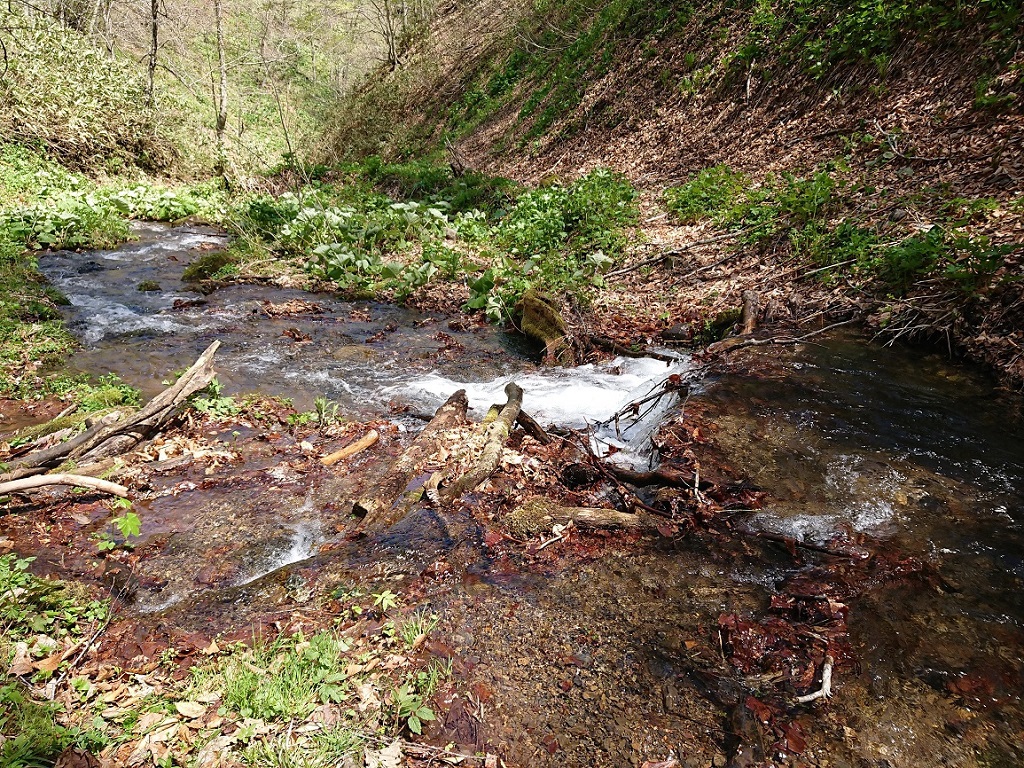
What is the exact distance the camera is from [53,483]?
381 centimetres

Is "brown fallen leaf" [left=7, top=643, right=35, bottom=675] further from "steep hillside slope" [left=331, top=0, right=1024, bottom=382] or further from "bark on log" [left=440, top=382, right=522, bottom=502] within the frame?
"steep hillside slope" [left=331, top=0, right=1024, bottom=382]

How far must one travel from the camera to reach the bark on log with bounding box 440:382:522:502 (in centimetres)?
429

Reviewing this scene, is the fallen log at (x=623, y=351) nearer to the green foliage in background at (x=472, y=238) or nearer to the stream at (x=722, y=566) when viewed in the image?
the stream at (x=722, y=566)

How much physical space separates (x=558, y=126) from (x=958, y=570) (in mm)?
16911

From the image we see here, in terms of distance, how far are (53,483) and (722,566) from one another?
4.53m

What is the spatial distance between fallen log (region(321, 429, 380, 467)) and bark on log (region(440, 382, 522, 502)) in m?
1.15

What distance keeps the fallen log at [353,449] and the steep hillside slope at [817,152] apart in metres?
3.95

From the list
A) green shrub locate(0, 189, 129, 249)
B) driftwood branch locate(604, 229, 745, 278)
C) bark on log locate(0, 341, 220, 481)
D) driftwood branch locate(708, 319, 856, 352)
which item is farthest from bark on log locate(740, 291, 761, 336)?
green shrub locate(0, 189, 129, 249)

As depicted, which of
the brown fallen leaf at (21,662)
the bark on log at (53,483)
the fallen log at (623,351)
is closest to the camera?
the brown fallen leaf at (21,662)

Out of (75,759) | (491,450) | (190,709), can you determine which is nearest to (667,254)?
(491,450)

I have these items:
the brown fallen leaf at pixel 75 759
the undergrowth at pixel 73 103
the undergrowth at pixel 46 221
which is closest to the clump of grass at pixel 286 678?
the brown fallen leaf at pixel 75 759

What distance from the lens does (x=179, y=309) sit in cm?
912

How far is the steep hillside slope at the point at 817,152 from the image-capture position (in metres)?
6.22

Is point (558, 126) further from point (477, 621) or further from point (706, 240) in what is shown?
point (477, 621)
